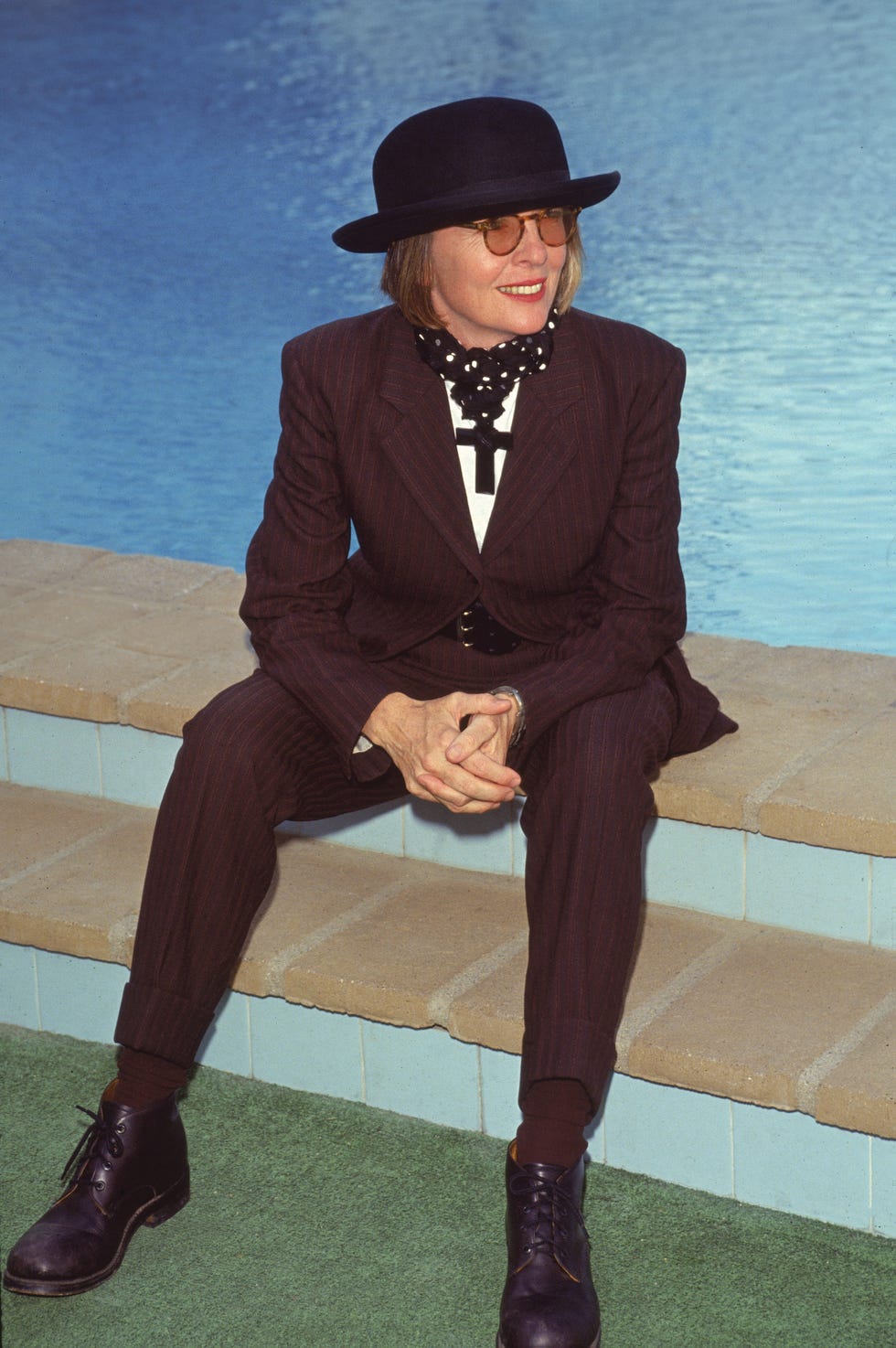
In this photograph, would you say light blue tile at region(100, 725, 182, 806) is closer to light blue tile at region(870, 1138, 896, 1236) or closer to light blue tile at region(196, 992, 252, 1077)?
light blue tile at region(196, 992, 252, 1077)

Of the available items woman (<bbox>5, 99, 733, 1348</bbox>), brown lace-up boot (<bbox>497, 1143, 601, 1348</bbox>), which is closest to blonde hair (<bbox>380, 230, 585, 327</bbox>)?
woman (<bbox>5, 99, 733, 1348</bbox>)

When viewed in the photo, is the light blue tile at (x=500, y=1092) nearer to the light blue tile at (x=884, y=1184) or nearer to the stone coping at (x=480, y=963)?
the stone coping at (x=480, y=963)

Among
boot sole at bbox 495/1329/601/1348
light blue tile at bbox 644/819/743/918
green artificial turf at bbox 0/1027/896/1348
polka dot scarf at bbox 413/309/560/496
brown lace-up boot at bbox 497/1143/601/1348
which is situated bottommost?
green artificial turf at bbox 0/1027/896/1348

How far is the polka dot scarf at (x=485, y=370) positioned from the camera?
2576 mm

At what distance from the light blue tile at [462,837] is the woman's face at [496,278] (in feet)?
2.78

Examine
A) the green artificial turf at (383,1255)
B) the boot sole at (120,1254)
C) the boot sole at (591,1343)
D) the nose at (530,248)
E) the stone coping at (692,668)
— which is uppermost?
the nose at (530,248)

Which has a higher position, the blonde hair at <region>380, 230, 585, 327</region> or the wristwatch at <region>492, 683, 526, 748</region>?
the blonde hair at <region>380, 230, 585, 327</region>

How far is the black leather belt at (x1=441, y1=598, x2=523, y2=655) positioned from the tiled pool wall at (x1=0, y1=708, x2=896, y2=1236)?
1.19 ft

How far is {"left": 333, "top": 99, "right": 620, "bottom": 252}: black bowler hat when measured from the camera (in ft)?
7.66

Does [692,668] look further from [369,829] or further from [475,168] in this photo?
[475,168]

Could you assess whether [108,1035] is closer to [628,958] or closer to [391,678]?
[391,678]

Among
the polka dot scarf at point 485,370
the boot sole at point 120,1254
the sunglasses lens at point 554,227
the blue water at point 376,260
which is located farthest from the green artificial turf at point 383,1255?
the blue water at point 376,260

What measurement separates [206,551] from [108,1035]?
3.75 m

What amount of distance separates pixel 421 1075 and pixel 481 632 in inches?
27.0
